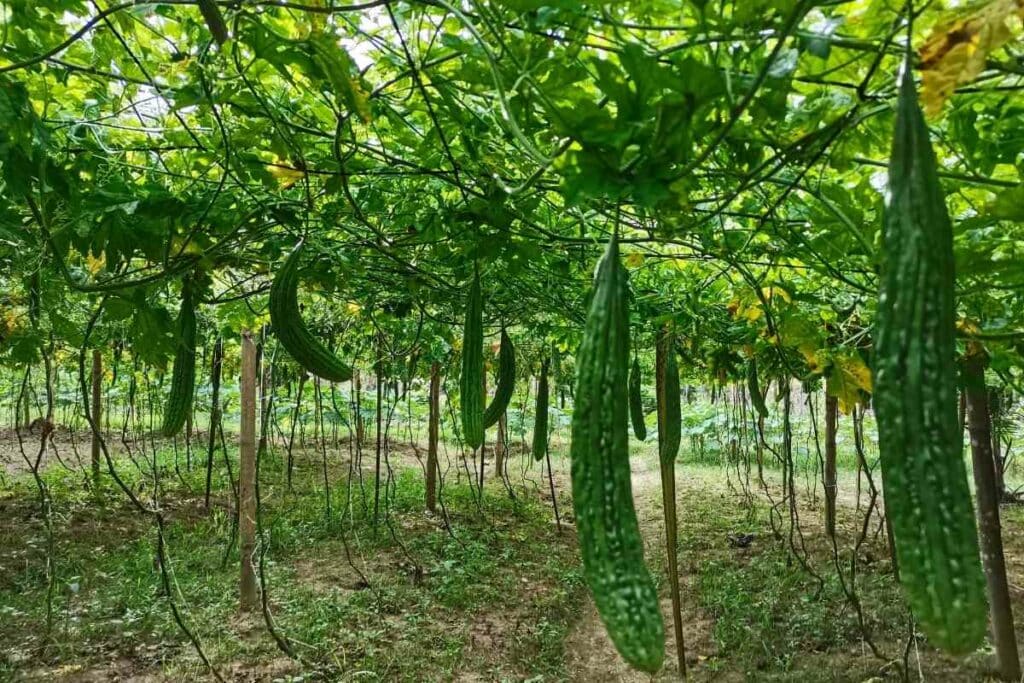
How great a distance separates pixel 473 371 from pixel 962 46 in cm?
171

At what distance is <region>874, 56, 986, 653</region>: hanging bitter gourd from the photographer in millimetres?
994

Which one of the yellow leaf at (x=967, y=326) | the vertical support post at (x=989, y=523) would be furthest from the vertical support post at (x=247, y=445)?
the vertical support post at (x=989, y=523)

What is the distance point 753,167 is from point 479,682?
5.33 meters

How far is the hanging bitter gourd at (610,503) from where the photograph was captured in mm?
1257

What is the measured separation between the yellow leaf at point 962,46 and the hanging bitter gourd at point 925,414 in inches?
12.3

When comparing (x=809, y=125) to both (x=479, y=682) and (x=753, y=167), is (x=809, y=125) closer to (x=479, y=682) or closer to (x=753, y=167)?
(x=753, y=167)

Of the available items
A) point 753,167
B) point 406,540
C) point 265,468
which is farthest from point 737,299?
point 265,468

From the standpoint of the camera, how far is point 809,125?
1.68 meters

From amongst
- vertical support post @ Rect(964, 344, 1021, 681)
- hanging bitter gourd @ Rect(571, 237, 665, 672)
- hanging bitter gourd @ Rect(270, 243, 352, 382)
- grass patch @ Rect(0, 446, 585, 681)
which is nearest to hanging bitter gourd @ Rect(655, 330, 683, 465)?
vertical support post @ Rect(964, 344, 1021, 681)

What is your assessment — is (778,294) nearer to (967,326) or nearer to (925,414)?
(967,326)

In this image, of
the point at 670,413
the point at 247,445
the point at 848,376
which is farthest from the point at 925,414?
the point at 247,445

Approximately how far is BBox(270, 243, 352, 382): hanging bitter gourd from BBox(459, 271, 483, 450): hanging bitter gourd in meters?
0.52

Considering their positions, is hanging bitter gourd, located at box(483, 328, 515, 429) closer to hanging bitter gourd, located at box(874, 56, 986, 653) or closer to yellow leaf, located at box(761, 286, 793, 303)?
yellow leaf, located at box(761, 286, 793, 303)

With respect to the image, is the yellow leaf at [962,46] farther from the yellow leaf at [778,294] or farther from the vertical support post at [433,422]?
the vertical support post at [433,422]
